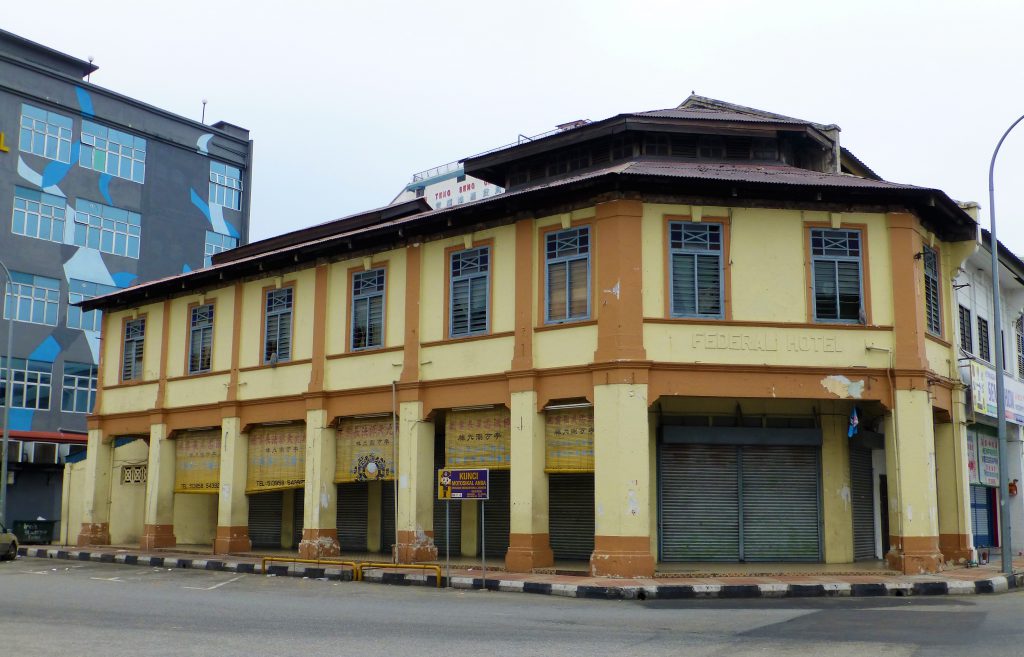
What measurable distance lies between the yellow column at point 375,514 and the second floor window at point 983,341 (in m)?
15.3

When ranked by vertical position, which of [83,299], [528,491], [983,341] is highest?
[83,299]

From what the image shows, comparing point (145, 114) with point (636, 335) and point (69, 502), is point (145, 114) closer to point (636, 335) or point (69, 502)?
point (69, 502)

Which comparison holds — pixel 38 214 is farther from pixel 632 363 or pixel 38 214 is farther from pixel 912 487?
pixel 912 487

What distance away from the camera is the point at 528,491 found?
20.0 metres

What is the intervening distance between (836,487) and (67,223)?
118 feet

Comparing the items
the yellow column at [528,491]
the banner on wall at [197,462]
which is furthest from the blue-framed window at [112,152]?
the yellow column at [528,491]

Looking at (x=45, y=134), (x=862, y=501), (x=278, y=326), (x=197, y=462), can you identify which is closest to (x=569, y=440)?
(x=862, y=501)

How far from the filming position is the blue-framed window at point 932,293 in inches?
845

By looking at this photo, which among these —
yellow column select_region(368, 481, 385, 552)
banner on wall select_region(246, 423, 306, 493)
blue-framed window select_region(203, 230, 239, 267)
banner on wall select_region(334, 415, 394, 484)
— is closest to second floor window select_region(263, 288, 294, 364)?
banner on wall select_region(246, 423, 306, 493)

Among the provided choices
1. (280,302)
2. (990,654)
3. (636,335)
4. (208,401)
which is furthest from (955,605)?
(208,401)

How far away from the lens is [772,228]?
19.9 meters

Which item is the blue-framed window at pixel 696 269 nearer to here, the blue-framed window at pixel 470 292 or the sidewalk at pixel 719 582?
the blue-framed window at pixel 470 292

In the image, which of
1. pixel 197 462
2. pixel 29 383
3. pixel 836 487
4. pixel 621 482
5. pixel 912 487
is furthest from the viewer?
pixel 29 383

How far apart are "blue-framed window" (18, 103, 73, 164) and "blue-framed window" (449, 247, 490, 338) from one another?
29.1 metres
